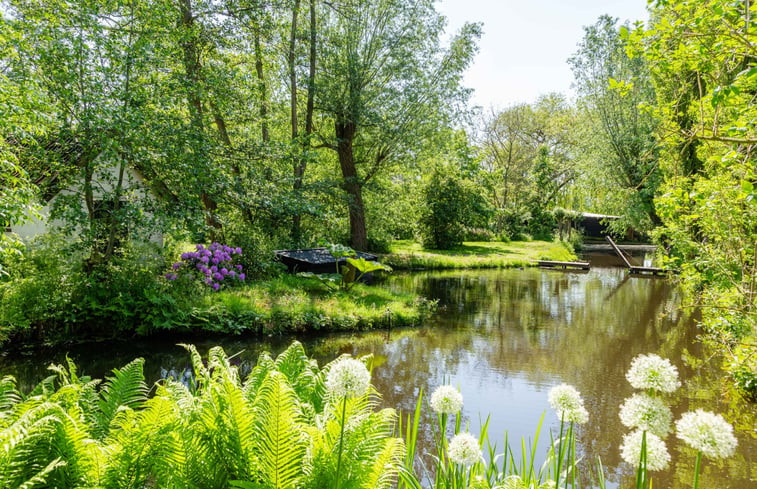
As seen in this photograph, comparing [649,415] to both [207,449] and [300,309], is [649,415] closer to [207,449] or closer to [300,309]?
[207,449]

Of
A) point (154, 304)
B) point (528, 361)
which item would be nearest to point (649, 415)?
point (528, 361)

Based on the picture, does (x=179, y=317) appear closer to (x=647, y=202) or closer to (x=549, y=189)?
(x=647, y=202)

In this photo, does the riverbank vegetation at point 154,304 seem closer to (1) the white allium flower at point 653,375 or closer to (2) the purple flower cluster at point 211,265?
(2) the purple flower cluster at point 211,265

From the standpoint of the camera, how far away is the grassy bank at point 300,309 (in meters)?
7.86

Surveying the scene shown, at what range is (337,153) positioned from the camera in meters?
18.5

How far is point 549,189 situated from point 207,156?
1223 inches

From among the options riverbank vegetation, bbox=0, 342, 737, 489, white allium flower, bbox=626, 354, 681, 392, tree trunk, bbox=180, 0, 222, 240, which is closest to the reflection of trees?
riverbank vegetation, bbox=0, 342, 737, 489

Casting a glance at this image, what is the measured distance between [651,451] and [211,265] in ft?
30.7

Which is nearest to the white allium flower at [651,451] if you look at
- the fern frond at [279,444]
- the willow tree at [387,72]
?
the fern frond at [279,444]

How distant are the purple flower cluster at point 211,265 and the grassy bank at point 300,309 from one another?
346 millimetres

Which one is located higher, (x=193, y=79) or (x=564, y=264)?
(x=193, y=79)

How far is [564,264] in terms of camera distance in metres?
20.1

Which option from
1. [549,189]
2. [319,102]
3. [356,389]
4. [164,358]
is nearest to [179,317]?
[164,358]

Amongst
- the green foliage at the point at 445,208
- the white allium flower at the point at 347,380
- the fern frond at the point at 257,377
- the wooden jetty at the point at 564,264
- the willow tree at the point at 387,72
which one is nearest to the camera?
the white allium flower at the point at 347,380
